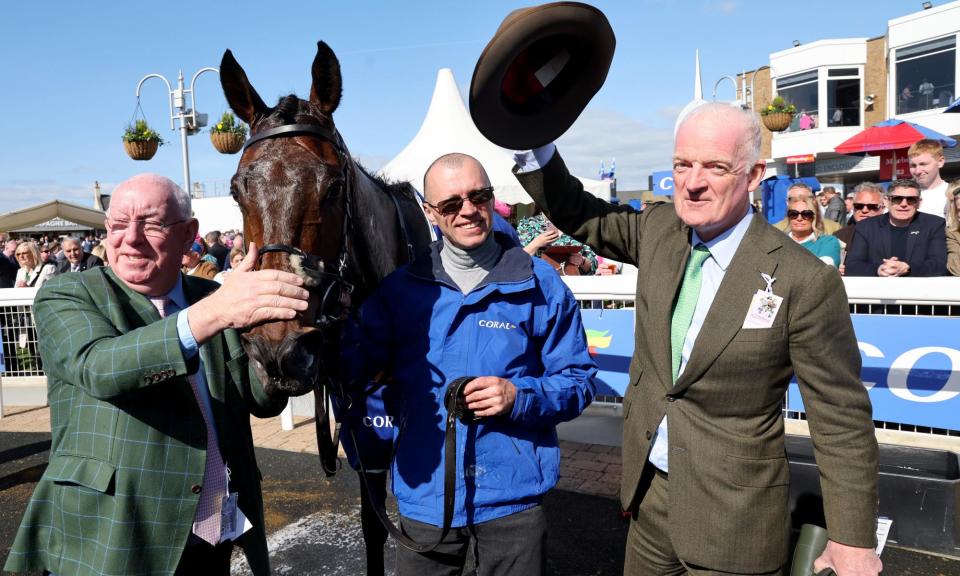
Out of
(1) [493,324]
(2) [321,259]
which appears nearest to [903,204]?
(1) [493,324]

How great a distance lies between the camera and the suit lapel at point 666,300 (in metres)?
2.03

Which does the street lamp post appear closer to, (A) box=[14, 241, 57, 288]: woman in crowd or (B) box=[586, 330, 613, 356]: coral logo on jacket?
(A) box=[14, 241, 57, 288]: woman in crowd

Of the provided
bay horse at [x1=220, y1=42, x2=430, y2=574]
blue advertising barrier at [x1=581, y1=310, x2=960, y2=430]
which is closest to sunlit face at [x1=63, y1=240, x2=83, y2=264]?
bay horse at [x1=220, y1=42, x2=430, y2=574]

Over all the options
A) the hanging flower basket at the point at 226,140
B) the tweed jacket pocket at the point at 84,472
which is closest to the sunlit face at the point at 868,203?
the tweed jacket pocket at the point at 84,472

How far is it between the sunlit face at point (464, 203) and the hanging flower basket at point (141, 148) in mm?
12112

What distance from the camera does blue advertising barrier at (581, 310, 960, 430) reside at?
384 centimetres

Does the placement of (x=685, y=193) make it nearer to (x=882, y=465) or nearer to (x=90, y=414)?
(x=90, y=414)

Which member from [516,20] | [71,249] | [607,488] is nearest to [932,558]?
[607,488]

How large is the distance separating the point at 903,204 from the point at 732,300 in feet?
13.2

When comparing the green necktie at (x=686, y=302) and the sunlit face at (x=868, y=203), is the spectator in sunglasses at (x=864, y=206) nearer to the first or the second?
the sunlit face at (x=868, y=203)

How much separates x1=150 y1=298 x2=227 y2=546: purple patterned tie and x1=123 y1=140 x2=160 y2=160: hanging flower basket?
11.9 m

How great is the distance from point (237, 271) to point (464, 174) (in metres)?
0.85

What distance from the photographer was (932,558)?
3.57 m

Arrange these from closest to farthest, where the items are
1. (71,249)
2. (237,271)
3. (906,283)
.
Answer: (237,271), (906,283), (71,249)
